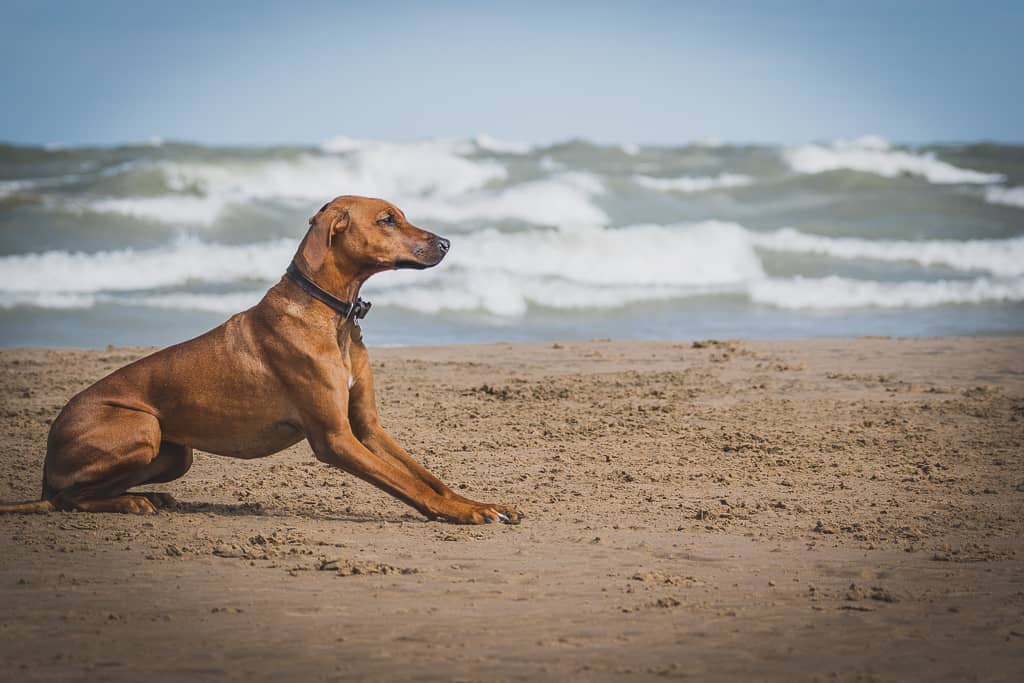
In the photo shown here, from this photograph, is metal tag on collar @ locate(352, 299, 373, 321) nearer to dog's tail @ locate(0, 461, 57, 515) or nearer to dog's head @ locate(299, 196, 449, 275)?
dog's head @ locate(299, 196, 449, 275)

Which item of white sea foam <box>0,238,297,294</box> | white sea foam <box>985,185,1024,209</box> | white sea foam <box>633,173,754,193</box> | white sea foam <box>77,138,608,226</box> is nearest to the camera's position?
white sea foam <box>0,238,297,294</box>

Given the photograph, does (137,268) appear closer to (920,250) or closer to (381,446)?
(920,250)

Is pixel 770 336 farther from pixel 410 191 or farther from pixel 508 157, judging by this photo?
pixel 508 157

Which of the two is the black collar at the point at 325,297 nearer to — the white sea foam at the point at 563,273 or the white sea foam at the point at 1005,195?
the white sea foam at the point at 563,273

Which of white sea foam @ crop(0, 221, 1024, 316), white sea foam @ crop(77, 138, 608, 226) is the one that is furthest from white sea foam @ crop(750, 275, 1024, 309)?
white sea foam @ crop(77, 138, 608, 226)

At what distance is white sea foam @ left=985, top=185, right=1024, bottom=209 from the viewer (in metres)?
25.4

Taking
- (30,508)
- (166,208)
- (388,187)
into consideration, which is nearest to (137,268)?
(166,208)

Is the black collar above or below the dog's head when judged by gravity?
below

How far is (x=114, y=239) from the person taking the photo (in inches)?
834

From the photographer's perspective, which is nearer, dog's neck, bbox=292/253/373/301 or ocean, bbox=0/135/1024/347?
dog's neck, bbox=292/253/373/301

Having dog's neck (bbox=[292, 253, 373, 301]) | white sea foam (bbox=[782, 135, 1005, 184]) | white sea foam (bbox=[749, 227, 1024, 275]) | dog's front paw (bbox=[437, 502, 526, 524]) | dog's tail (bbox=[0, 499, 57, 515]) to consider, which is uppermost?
white sea foam (bbox=[782, 135, 1005, 184])

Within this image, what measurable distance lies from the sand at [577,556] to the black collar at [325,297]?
3.07ft

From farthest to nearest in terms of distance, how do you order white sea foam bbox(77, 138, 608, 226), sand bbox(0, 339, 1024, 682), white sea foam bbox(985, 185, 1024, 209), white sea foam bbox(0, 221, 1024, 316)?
white sea foam bbox(985, 185, 1024, 209) < white sea foam bbox(77, 138, 608, 226) < white sea foam bbox(0, 221, 1024, 316) < sand bbox(0, 339, 1024, 682)

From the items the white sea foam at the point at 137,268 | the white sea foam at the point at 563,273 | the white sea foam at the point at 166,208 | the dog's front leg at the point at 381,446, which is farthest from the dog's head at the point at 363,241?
the white sea foam at the point at 166,208
